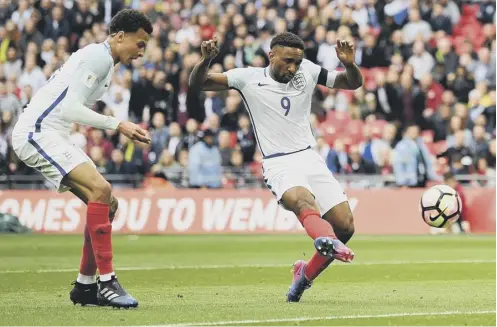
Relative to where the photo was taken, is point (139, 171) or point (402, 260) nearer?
point (402, 260)

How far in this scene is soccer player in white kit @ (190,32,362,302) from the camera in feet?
33.3

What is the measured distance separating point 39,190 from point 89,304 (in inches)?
523

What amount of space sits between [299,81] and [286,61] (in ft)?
1.06

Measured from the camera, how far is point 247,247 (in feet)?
61.0

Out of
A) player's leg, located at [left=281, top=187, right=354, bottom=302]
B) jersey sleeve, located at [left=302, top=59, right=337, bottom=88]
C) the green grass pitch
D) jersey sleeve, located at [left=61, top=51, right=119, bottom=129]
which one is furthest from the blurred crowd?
jersey sleeve, located at [left=61, top=51, right=119, bottom=129]

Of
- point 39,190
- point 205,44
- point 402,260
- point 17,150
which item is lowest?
point 39,190

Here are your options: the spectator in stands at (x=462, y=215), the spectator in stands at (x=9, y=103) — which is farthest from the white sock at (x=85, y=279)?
the spectator in stands at (x=9, y=103)

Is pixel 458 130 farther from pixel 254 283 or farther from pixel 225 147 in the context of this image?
pixel 254 283

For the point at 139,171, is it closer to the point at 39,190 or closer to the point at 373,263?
the point at 39,190

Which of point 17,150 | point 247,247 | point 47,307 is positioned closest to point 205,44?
point 17,150

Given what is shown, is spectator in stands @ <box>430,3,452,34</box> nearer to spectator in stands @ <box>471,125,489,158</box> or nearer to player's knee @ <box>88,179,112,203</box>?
spectator in stands @ <box>471,125,489,158</box>

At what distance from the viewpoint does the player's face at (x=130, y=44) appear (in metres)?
9.69

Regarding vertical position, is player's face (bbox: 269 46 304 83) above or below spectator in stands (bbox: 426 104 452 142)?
above

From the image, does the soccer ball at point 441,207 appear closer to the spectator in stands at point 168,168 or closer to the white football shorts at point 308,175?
the white football shorts at point 308,175
